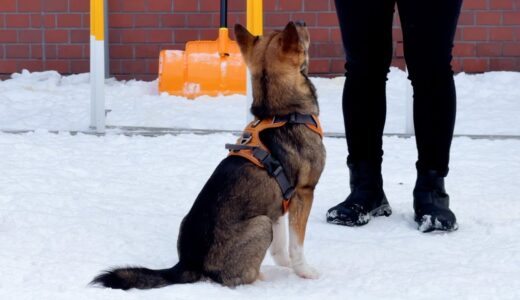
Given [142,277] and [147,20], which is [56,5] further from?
[142,277]

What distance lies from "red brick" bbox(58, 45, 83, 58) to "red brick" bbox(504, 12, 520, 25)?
3.56 m

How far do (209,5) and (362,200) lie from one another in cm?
427

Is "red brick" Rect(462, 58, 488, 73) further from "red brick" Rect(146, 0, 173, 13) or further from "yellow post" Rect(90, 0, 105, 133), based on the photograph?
"yellow post" Rect(90, 0, 105, 133)

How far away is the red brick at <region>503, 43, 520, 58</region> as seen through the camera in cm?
791

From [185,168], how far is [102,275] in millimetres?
2217

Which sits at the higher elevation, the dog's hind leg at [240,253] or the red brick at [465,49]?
the red brick at [465,49]

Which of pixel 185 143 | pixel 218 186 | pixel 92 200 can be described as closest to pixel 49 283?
pixel 218 186

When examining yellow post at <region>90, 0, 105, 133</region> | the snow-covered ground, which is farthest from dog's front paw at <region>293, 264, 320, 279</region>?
yellow post at <region>90, 0, 105, 133</region>

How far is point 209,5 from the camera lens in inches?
313

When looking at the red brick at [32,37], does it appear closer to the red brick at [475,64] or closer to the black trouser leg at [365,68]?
the red brick at [475,64]

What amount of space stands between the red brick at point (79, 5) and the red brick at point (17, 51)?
0.52 meters

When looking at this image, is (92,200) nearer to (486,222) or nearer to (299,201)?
(299,201)

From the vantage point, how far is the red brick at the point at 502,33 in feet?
25.9

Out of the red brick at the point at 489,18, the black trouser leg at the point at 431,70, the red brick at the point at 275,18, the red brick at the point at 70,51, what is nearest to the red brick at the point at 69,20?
the red brick at the point at 70,51
